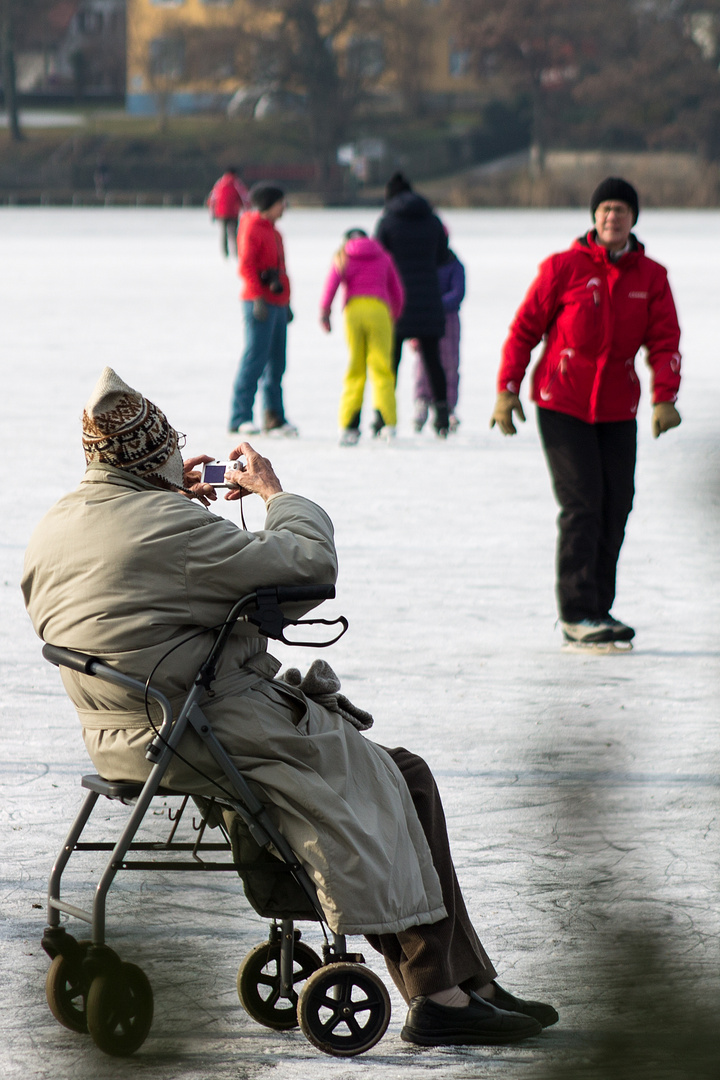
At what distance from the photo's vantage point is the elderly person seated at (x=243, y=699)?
2.51m

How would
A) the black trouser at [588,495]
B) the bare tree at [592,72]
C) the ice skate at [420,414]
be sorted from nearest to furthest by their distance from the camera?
the black trouser at [588,495], the ice skate at [420,414], the bare tree at [592,72]

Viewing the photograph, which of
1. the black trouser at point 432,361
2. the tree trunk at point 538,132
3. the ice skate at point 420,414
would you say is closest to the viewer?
the black trouser at point 432,361

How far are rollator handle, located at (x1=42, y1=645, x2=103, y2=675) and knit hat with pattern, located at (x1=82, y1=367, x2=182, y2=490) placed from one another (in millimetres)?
320

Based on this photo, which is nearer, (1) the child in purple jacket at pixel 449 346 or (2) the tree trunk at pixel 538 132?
(1) the child in purple jacket at pixel 449 346

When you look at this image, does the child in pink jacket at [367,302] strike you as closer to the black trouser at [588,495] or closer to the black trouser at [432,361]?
the black trouser at [432,361]

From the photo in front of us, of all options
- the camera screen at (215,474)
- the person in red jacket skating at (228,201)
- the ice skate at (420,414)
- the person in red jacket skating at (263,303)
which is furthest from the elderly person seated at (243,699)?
the person in red jacket skating at (228,201)

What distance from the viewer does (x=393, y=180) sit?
9.98 meters

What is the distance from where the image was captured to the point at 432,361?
1023 centimetres

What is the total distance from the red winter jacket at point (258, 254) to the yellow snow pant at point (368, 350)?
501 millimetres

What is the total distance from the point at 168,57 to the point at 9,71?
7.65 m

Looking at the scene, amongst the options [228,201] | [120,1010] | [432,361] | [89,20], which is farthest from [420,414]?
[89,20]

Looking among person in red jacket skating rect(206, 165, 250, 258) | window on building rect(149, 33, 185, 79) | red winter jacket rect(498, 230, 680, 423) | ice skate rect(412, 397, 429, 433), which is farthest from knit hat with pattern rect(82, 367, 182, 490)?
window on building rect(149, 33, 185, 79)

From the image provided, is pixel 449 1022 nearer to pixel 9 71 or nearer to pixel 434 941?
pixel 434 941

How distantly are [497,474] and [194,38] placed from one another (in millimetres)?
67632
